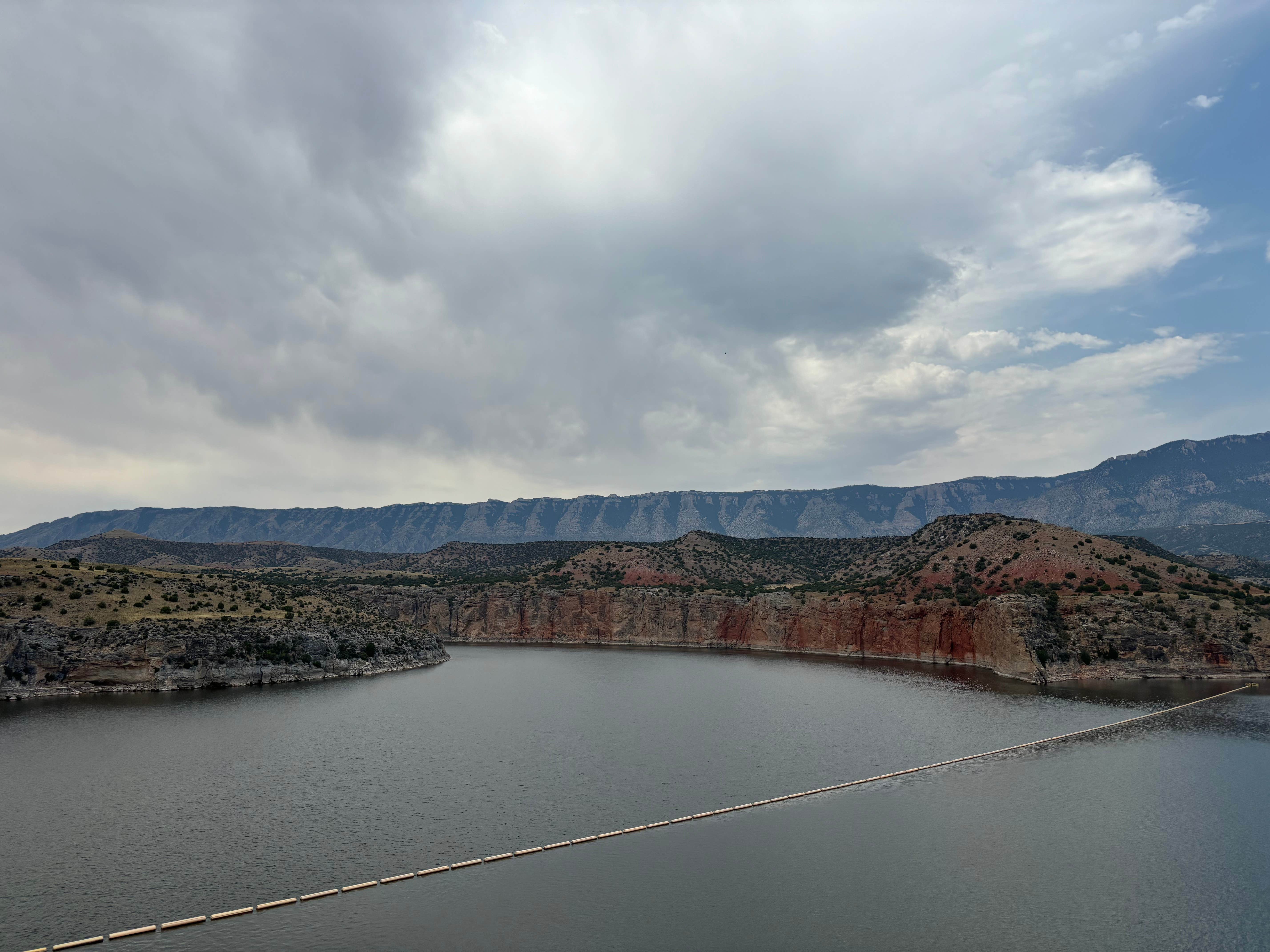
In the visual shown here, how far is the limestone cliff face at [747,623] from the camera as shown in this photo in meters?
75.5

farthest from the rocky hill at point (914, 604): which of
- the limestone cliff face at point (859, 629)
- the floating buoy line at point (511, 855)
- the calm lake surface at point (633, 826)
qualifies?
the floating buoy line at point (511, 855)

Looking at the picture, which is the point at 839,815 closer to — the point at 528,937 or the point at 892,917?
the point at 892,917

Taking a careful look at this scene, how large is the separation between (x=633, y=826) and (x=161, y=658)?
53466 mm

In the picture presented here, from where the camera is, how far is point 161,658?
203 feet

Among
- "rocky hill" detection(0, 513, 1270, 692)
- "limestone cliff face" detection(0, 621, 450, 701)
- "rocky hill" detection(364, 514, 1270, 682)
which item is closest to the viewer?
"limestone cliff face" detection(0, 621, 450, 701)

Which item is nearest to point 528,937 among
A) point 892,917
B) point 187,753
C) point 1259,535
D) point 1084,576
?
point 892,917

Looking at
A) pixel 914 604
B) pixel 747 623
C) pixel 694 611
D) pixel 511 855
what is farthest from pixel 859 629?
pixel 511 855

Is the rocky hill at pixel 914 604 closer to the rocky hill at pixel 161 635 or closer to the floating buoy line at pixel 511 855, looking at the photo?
the rocky hill at pixel 161 635

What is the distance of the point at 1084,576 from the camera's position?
266 feet

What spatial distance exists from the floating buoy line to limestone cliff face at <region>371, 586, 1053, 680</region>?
31835 millimetres

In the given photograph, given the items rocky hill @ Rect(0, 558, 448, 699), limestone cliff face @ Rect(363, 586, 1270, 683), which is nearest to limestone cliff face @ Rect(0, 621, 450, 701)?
rocky hill @ Rect(0, 558, 448, 699)

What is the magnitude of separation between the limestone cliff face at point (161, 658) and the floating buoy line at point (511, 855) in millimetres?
47904

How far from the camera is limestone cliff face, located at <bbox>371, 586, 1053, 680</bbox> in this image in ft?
248

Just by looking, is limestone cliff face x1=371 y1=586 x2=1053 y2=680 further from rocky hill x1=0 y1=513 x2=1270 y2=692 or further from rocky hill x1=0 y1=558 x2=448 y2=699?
rocky hill x1=0 y1=558 x2=448 y2=699
